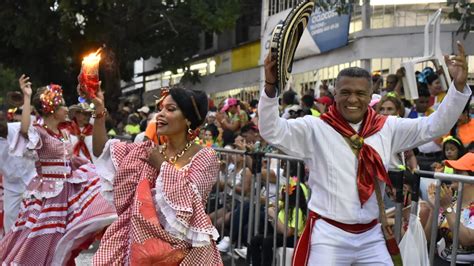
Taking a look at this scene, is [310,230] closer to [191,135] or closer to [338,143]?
[338,143]

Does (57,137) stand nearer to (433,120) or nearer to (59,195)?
(59,195)

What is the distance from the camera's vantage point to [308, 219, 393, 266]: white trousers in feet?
15.2

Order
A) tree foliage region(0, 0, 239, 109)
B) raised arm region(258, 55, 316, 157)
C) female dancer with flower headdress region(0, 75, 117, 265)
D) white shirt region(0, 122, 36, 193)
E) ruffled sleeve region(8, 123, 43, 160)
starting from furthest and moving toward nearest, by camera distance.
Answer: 1. tree foliage region(0, 0, 239, 109)
2. white shirt region(0, 122, 36, 193)
3. ruffled sleeve region(8, 123, 43, 160)
4. female dancer with flower headdress region(0, 75, 117, 265)
5. raised arm region(258, 55, 316, 157)

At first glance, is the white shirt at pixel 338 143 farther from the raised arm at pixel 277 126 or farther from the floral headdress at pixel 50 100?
the floral headdress at pixel 50 100

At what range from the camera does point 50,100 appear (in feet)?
25.1

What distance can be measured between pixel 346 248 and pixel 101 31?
21516mm

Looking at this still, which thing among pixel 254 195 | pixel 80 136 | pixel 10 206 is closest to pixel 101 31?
pixel 10 206

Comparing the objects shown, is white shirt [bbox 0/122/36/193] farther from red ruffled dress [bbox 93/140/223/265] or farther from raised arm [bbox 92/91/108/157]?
red ruffled dress [bbox 93/140/223/265]

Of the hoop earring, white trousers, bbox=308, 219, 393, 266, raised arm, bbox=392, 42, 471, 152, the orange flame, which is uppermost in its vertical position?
the orange flame

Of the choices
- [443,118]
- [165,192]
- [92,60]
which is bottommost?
[165,192]

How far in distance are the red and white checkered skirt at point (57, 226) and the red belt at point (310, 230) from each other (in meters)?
2.38

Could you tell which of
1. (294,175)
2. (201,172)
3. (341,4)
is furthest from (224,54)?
(201,172)

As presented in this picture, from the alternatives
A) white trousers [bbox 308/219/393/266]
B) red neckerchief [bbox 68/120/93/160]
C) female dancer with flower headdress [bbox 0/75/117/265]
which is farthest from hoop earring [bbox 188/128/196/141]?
red neckerchief [bbox 68/120/93/160]

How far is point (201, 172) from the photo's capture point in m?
4.93
